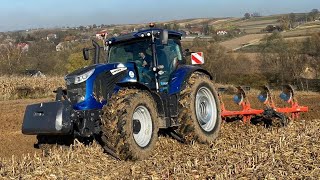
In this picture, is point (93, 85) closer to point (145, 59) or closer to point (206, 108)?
point (145, 59)

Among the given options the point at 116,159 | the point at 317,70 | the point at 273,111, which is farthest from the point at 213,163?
the point at 317,70

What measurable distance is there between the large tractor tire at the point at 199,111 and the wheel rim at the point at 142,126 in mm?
707

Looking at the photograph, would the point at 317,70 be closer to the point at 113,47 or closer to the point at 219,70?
the point at 219,70

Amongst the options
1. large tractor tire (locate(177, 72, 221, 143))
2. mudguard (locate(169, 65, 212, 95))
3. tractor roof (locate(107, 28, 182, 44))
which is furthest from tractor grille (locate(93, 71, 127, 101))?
large tractor tire (locate(177, 72, 221, 143))

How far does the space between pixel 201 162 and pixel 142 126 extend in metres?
1.41

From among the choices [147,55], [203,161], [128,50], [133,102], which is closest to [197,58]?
[147,55]

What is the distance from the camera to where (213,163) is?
5238mm

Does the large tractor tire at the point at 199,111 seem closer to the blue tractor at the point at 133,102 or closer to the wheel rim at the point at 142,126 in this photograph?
the blue tractor at the point at 133,102

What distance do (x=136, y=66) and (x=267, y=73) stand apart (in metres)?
24.3

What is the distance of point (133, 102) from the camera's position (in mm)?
6145

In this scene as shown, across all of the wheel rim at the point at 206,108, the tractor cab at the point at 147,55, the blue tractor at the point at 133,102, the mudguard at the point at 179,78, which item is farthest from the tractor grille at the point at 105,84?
the wheel rim at the point at 206,108

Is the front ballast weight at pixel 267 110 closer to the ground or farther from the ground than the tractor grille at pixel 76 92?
closer to the ground

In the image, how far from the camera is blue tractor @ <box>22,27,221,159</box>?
6008 millimetres

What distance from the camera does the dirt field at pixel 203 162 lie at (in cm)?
474
